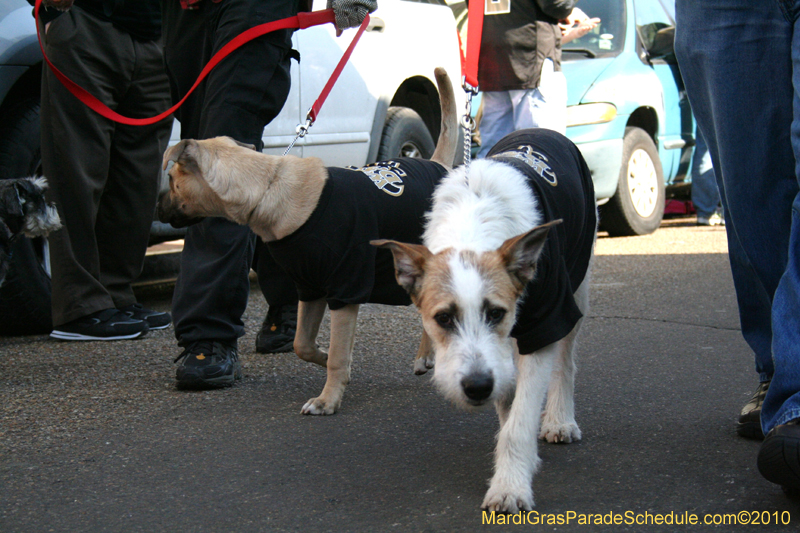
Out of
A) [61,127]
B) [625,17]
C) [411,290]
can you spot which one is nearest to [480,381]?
[411,290]

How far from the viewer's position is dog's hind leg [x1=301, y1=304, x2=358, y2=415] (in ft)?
11.4

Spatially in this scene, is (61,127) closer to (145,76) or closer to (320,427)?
(145,76)

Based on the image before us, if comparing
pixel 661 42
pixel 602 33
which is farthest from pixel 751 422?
pixel 661 42

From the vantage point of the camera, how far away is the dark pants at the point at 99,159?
4.54m

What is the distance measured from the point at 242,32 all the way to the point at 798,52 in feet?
7.81

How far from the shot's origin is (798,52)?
8.30 ft

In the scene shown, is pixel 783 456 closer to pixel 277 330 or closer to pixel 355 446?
pixel 355 446

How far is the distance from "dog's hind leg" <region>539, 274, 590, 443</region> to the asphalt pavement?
68 mm

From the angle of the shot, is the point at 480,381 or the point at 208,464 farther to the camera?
the point at 208,464

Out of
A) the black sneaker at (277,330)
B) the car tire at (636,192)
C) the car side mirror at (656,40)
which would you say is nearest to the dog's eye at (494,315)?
the black sneaker at (277,330)

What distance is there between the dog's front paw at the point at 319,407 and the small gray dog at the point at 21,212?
5.94ft

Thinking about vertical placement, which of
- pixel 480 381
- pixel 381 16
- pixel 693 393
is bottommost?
pixel 693 393

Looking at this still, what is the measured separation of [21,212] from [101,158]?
713 millimetres

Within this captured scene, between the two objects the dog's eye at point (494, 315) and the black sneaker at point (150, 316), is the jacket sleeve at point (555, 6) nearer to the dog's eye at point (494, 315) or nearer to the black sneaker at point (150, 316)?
the black sneaker at point (150, 316)
